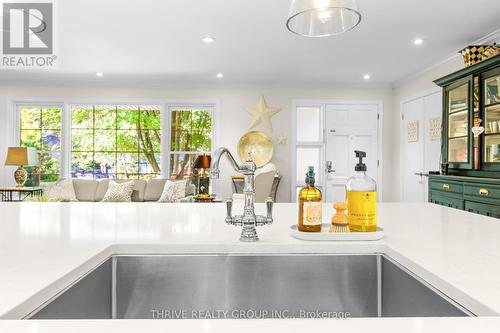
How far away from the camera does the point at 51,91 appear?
6234 mm

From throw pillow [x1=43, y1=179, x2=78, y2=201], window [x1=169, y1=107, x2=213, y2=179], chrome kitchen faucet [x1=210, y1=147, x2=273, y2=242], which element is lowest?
throw pillow [x1=43, y1=179, x2=78, y2=201]

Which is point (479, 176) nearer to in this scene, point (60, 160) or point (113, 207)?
point (113, 207)

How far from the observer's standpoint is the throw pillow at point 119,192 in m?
5.26

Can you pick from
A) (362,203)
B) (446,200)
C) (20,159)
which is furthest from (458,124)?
(20,159)

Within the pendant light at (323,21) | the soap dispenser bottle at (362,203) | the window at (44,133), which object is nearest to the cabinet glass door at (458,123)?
the pendant light at (323,21)

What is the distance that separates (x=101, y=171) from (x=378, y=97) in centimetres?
523

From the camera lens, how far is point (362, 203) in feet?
3.35

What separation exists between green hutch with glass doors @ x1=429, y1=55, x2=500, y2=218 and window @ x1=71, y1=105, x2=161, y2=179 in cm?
461

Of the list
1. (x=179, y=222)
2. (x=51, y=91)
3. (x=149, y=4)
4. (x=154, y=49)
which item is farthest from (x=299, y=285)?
(x=51, y=91)

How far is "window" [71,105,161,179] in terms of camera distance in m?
6.31

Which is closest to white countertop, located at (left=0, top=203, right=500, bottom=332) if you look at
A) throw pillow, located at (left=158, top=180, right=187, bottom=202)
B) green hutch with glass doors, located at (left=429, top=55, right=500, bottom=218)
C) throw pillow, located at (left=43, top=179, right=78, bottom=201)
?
green hutch with glass doors, located at (left=429, top=55, right=500, bottom=218)

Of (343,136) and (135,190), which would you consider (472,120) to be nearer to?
(343,136)

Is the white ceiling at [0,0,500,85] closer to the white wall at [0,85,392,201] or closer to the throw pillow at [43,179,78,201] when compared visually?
the white wall at [0,85,392,201]

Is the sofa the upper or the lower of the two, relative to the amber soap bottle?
lower
